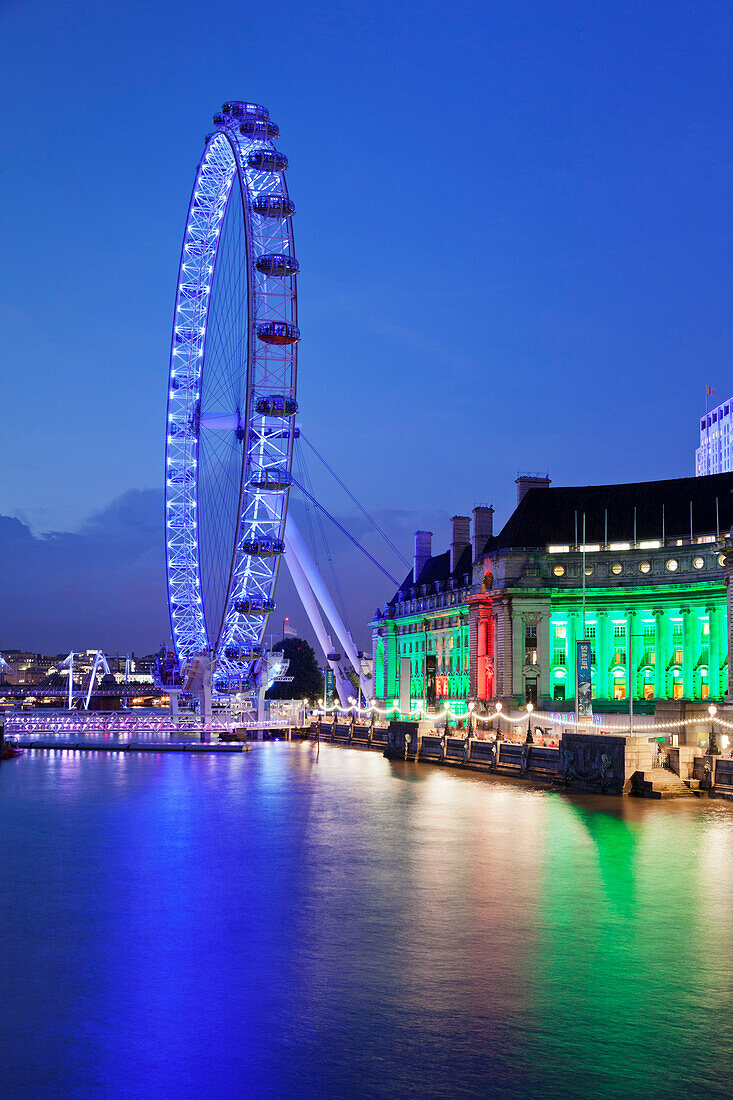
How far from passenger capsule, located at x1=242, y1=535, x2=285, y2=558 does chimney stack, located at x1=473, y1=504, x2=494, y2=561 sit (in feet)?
132

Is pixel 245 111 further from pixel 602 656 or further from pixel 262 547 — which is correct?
pixel 602 656

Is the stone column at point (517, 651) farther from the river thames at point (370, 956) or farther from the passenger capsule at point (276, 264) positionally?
the river thames at point (370, 956)

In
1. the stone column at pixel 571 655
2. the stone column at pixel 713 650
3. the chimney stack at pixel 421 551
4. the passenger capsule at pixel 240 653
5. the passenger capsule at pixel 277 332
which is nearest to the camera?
the passenger capsule at pixel 277 332

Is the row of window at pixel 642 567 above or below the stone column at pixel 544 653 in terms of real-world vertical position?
above

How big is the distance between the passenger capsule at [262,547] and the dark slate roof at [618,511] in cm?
3293

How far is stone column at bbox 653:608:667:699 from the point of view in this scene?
Result: 96938 mm

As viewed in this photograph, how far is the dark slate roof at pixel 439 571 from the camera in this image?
126 m

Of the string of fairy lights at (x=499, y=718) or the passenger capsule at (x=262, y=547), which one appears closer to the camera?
the string of fairy lights at (x=499, y=718)

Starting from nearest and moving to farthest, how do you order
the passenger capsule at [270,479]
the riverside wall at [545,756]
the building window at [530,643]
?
the riverside wall at [545,756] < the passenger capsule at [270,479] < the building window at [530,643]

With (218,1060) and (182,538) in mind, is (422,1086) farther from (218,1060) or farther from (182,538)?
(182,538)

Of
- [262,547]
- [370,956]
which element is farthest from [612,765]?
[262,547]

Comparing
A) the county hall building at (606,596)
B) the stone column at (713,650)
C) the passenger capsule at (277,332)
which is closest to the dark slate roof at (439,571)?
the county hall building at (606,596)

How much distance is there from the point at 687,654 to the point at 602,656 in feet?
24.7

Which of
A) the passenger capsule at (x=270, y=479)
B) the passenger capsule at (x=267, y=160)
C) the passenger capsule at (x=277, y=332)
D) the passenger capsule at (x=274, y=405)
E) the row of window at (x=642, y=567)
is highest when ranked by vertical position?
the passenger capsule at (x=267, y=160)
